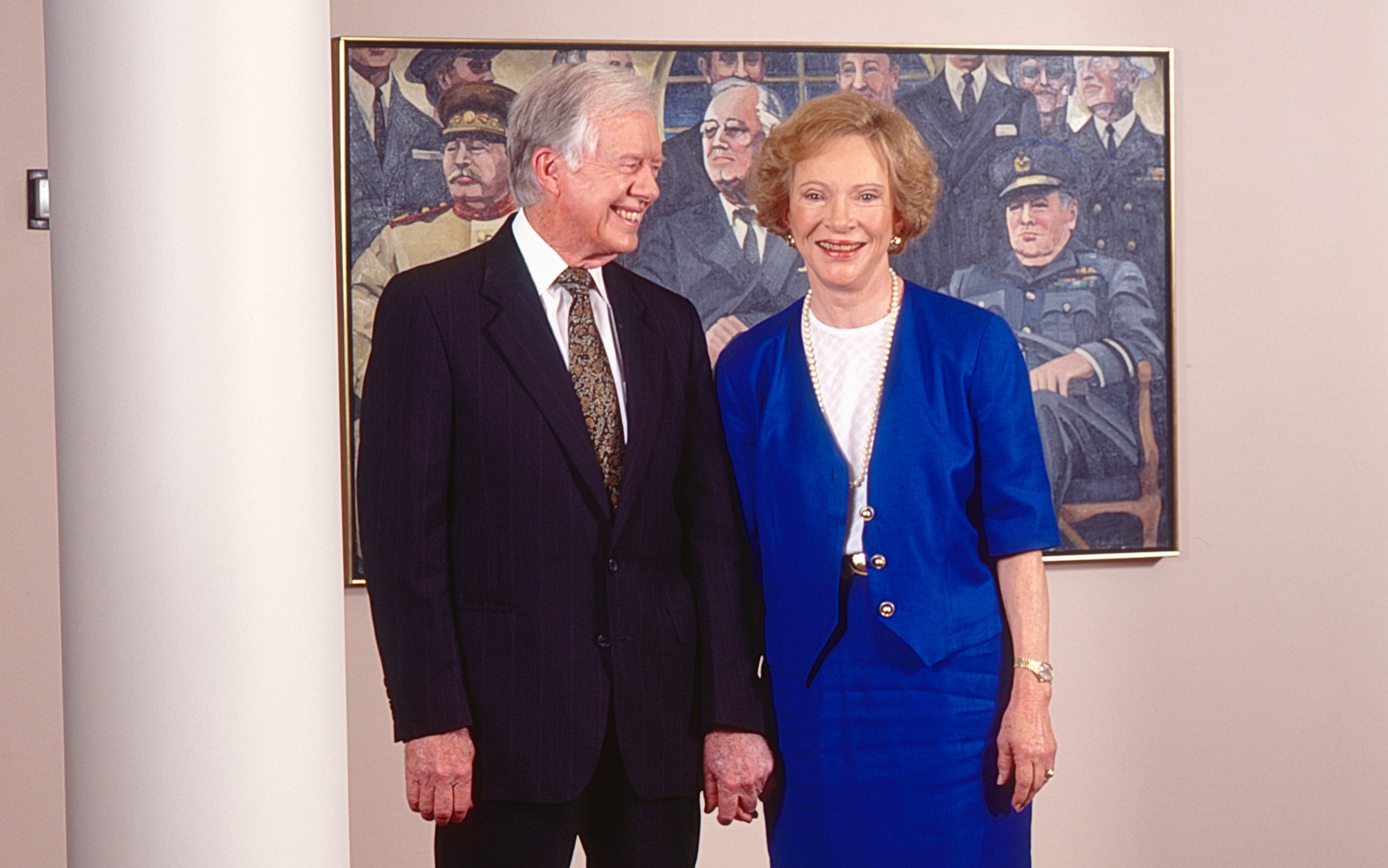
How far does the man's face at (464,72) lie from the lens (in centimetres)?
326

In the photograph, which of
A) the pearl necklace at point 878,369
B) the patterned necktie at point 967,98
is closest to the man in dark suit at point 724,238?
the patterned necktie at point 967,98

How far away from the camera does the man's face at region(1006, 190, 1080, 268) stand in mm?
3471

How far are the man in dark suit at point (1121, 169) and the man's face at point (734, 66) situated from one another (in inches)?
31.5

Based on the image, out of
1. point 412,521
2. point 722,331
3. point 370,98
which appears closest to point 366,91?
point 370,98

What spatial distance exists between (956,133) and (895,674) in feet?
5.47

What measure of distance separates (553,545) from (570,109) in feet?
2.24

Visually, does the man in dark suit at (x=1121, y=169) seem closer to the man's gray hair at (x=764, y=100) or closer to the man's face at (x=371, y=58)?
the man's gray hair at (x=764, y=100)

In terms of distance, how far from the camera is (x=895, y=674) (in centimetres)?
225

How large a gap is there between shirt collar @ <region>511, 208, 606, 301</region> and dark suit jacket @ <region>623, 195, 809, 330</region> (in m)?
1.09

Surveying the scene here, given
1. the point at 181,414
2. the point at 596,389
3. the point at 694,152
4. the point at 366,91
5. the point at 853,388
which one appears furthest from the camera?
the point at 694,152

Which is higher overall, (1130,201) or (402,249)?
(1130,201)

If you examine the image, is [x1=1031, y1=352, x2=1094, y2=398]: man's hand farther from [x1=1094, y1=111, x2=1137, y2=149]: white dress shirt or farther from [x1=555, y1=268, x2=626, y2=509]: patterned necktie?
[x1=555, y1=268, x2=626, y2=509]: patterned necktie

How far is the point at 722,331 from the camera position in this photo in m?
3.39

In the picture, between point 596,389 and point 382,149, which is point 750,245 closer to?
point 382,149
